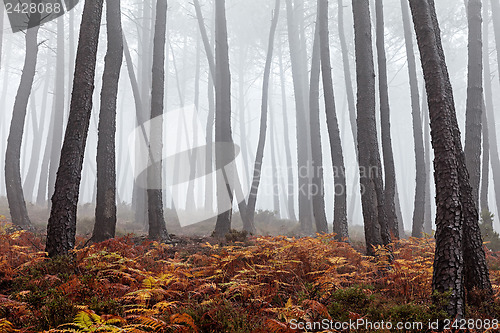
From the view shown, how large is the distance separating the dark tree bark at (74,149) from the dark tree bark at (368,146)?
4.90m

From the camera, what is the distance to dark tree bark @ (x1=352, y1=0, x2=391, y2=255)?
6.68 metres

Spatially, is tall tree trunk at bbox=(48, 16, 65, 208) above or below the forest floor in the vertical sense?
above

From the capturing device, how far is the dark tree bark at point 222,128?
10.0 meters

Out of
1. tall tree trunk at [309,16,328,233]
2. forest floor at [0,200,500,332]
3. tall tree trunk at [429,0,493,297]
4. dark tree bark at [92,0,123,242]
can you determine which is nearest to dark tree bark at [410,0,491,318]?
tall tree trunk at [429,0,493,297]

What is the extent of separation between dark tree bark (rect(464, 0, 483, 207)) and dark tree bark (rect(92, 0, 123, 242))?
7604 mm

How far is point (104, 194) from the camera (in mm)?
7852

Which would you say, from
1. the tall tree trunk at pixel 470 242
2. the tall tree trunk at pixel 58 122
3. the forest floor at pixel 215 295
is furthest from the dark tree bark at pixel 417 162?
the tall tree trunk at pixel 58 122

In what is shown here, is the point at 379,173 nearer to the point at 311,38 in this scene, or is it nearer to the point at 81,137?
the point at 81,137

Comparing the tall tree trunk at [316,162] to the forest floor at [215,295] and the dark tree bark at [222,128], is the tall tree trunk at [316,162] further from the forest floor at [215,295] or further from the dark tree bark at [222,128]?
the forest floor at [215,295]

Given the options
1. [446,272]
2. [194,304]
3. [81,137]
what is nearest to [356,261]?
[446,272]

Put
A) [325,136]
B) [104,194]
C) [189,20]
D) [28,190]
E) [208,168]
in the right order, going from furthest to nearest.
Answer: [325,136], [189,20], [28,190], [208,168], [104,194]

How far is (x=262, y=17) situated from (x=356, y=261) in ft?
61.6

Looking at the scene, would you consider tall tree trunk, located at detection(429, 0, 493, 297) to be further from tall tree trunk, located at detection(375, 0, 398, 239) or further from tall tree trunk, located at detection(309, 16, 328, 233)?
tall tree trunk, located at detection(309, 16, 328, 233)

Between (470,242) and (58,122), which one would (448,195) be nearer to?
(470,242)
